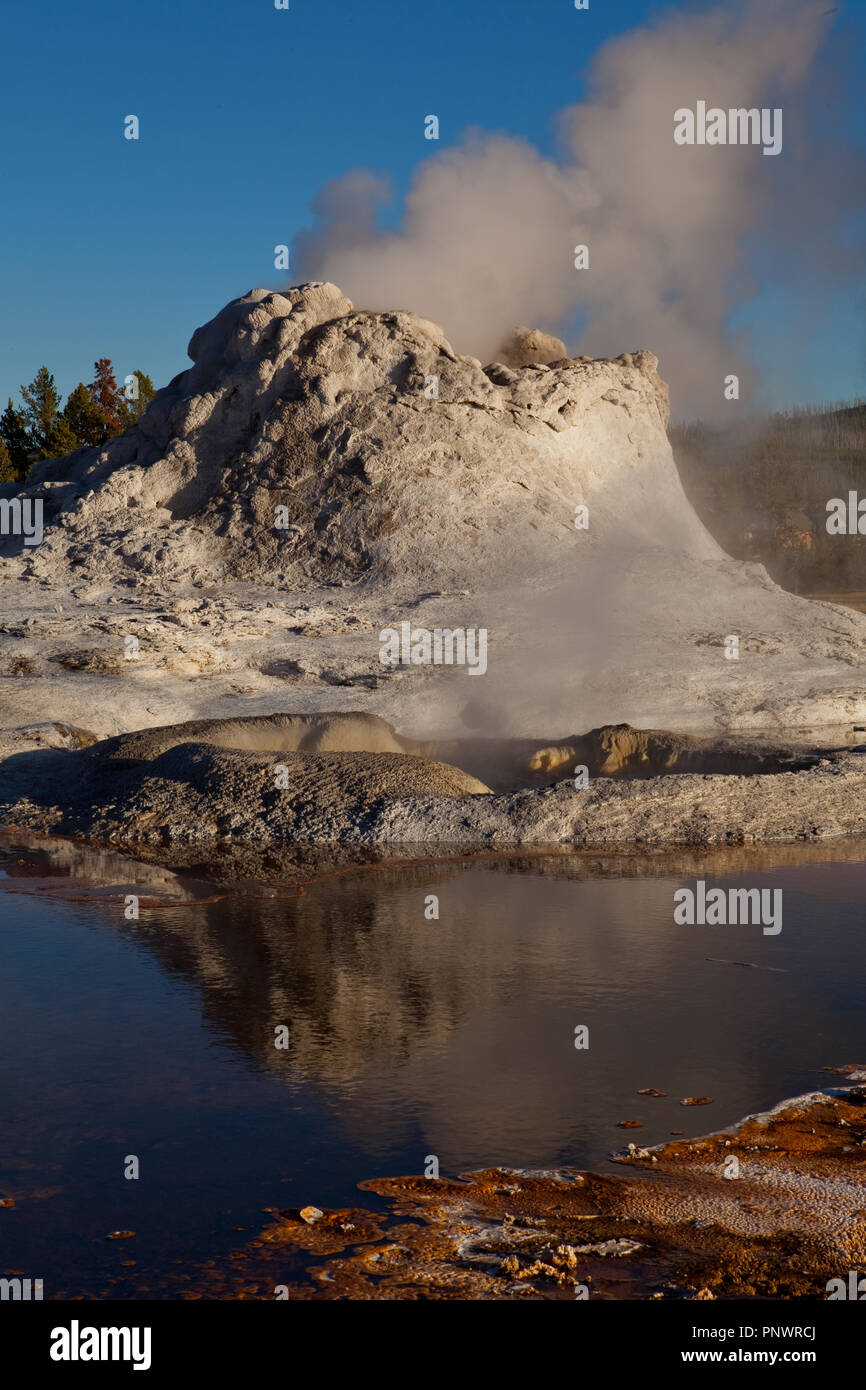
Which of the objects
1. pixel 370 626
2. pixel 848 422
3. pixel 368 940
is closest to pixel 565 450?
pixel 370 626

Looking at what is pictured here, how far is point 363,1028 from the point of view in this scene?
5145 millimetres

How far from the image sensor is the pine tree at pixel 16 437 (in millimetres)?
35438

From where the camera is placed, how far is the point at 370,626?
14.2 m

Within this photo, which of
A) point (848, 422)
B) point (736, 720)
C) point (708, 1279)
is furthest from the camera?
point (848, 422)

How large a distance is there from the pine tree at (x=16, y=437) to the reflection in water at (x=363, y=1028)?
98.0ft

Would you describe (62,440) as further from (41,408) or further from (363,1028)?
(363,1028)

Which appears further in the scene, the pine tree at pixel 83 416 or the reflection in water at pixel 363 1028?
the pine tree at pixel 83 416

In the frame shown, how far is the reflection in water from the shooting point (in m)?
3.94

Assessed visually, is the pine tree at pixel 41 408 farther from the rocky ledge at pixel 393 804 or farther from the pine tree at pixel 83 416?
the rocky ledge at pixel 393 804

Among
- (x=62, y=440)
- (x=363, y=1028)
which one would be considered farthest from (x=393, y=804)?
(x=62, y=440)

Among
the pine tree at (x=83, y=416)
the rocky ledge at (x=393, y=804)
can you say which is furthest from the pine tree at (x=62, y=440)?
the rocky ledge at (x=393, y=804)

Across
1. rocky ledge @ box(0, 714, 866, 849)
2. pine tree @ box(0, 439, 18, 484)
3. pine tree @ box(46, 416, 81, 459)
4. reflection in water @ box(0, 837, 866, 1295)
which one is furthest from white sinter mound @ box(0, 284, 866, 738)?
pine tree @ box(0, 439, 18, 484)
